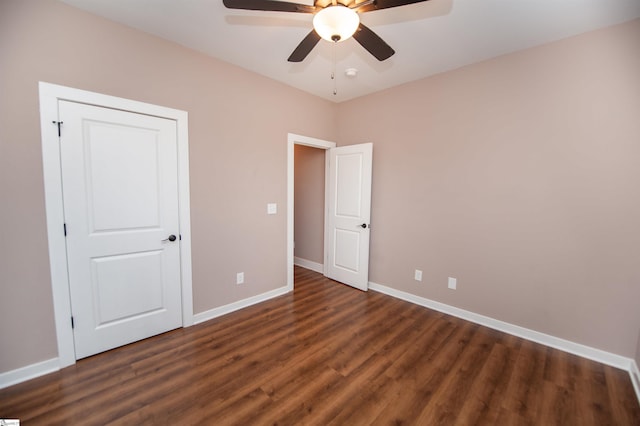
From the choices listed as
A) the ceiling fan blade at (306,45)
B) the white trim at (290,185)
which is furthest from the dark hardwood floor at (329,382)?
the ceiling fan blade at (306,45)

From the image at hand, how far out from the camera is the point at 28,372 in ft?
6.19

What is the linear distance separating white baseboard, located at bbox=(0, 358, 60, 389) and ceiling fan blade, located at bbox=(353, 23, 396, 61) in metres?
3.26

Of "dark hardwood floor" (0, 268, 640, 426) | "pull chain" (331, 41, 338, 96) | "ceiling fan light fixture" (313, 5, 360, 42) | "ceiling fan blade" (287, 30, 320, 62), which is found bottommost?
"dark hardwood floor" (0, 268, 640, 426)

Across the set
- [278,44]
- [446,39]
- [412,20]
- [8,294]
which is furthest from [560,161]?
[8,294]

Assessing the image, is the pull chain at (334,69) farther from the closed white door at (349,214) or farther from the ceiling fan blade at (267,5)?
the closed white door at (349,214)

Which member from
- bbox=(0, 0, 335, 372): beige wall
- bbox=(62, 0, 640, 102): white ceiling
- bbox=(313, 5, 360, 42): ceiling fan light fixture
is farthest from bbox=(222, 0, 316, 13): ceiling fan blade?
bbox=(0, 0, 335, 372): beige wall

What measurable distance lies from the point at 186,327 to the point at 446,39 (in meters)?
3.71

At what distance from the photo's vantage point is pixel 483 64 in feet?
8.78

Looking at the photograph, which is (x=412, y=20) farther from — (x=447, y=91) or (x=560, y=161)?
(x=560, y=161)

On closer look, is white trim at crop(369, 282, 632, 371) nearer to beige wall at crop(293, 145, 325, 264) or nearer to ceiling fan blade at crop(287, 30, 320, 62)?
beige wall at crop(293, 145, 325, 264)

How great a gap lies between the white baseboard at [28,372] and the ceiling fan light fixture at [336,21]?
3044 mm

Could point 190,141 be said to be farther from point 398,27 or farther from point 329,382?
point 329,382

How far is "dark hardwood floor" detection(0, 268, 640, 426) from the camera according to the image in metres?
1.63

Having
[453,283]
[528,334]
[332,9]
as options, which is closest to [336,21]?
[332,9]
